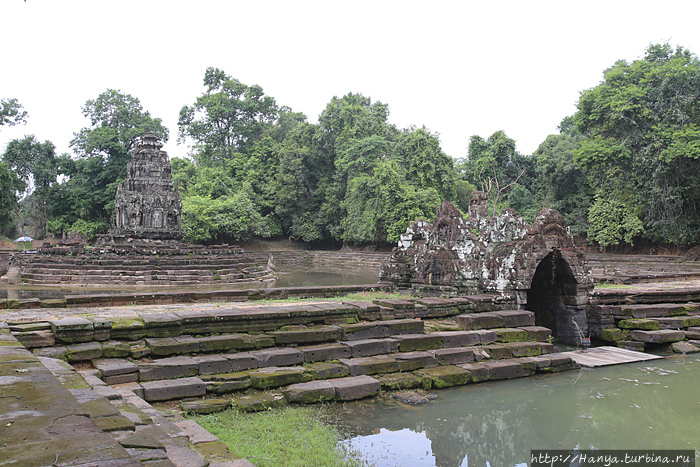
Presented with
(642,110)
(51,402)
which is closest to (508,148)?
(642,110)

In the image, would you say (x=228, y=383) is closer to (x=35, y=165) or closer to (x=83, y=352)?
(x=83, y=352)

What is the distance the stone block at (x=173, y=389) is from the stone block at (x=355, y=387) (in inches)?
60.7

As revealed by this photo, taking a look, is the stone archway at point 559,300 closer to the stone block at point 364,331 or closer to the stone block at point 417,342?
the stone block at point 417,342

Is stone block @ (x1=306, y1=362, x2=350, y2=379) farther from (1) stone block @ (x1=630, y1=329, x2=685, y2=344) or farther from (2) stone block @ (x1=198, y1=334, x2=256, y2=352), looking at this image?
(1) stone block @ (x1=630, y1=329, x2=685, y2=344)

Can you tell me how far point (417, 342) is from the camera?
23.2 feet

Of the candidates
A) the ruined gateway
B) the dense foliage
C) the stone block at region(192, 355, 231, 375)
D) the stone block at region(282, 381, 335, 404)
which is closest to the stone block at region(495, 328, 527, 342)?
the ruined gateway

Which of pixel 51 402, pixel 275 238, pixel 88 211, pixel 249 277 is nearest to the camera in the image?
pixel 51 402

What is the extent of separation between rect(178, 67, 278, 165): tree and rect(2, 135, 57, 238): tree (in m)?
12.8

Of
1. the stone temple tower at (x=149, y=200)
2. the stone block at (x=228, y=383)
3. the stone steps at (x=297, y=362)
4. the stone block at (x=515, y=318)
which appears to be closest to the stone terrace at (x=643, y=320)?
the stone block at (x=515, y=318)

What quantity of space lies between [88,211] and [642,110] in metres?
42.5

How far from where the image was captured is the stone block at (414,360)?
6500 millimetres

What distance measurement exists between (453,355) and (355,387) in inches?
80.3

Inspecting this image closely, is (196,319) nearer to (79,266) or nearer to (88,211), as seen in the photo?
(79,266)

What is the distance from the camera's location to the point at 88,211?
136 feet
